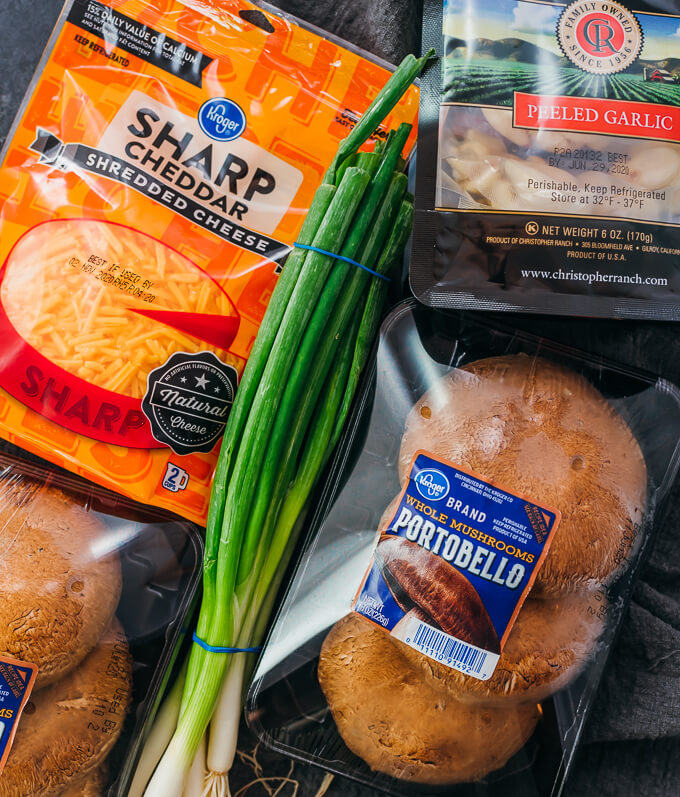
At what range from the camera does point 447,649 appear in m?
0.87

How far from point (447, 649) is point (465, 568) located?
0.11 metres

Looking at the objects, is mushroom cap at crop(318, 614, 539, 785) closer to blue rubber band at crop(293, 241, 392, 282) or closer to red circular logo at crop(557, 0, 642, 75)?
blue rubber band at crop(293, 241, 392, 282)

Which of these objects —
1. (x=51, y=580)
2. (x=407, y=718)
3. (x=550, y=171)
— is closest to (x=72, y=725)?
(x=51, y=580)

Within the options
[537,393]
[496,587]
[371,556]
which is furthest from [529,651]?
[537,393]

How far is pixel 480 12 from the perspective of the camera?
0.91 meters

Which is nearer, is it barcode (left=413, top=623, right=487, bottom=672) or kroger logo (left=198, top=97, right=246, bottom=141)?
barcode (left=413, top=623, right=487, bottom=672)

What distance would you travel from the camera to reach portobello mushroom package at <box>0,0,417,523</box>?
1003 millimetres

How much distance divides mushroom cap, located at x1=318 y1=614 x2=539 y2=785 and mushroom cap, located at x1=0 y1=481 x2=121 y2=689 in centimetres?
35

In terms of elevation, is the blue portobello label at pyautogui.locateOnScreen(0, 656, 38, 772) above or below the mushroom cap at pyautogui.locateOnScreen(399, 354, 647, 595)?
Result: below

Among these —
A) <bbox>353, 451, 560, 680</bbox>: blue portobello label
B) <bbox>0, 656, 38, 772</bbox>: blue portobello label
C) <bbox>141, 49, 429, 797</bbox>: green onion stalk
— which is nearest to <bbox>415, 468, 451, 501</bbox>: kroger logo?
<bbox>353, 451, 560, 680</bbox>: blue portobello label

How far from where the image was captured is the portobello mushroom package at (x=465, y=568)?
0.87 meters

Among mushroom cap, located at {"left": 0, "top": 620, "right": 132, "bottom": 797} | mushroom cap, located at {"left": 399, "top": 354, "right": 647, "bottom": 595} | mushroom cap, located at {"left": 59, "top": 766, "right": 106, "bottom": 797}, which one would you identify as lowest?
mushroom cap, located at {"left": 59, "top": 766, "right": 106, "bottom": 797}

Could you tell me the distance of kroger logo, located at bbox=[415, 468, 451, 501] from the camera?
88cm

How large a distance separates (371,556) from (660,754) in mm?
676
